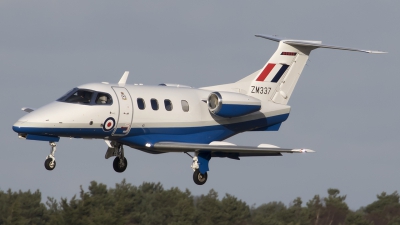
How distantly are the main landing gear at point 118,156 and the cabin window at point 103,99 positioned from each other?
2.94m

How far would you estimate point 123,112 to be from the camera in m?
34.2

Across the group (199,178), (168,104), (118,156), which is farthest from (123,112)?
(199,178)

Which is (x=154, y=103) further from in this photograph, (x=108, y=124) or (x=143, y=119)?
(x=108, y=124)

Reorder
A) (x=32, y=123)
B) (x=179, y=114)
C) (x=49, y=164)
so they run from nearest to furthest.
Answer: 1. (x=32, y=123)
2. (x=49, y=164)
3. (x=179, y=114)

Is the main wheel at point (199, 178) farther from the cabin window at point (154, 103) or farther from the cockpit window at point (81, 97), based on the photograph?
the cockpit window at point (81, 97)

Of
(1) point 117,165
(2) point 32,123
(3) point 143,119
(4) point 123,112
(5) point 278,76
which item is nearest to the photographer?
(2) point 32,123

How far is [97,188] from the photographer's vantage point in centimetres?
8038

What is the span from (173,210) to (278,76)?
1452 inches

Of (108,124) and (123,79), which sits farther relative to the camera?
(123,79)

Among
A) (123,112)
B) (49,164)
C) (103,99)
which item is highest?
(103,99)

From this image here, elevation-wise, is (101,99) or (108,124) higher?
(101,99)

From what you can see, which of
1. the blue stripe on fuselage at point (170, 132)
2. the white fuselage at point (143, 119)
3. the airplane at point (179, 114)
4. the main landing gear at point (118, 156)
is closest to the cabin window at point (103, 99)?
the airplane at point (179, 114)

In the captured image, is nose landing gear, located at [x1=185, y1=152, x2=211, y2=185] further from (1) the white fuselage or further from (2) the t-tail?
(2) the t-tail

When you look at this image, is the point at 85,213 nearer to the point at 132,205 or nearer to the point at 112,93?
the point at 132,205
